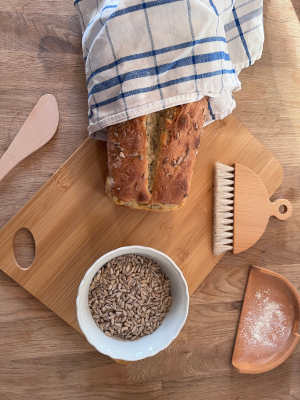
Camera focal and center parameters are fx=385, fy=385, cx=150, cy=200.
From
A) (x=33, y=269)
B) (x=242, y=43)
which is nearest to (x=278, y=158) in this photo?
(x=242, y=43)

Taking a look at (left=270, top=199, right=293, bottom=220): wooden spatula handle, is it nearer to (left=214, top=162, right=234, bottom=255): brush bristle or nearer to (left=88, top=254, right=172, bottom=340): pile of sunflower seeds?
(left=214, top=162, right=234, bottom=255): brush bristle

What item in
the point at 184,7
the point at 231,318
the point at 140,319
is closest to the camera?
the point at 184,7

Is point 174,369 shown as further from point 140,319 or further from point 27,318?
point 27,318

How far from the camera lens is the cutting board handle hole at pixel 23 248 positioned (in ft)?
2.94

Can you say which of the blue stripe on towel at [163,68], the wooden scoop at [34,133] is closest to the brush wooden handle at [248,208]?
the blue stripe on towel at [163,68]

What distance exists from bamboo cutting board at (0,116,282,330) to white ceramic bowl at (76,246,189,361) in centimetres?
7

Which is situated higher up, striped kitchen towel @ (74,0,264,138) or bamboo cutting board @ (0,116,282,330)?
striped kitchen towel @ (74,0,264,138)

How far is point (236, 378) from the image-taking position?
99 cm

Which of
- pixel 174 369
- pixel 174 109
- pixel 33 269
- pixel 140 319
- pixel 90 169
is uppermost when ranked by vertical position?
pixel 174 109

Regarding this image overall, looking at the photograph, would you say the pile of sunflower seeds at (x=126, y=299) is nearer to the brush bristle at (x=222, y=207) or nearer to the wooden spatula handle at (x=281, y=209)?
the brush bristle at (x=222, y=207)

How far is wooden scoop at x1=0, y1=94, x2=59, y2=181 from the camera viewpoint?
0.88 metres

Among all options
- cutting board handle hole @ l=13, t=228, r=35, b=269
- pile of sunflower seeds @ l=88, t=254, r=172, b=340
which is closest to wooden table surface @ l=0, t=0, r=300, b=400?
cutting board handle hole @ l=13, t=228, r=35, b=269

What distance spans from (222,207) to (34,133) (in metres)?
0.47

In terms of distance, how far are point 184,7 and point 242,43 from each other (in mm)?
209
